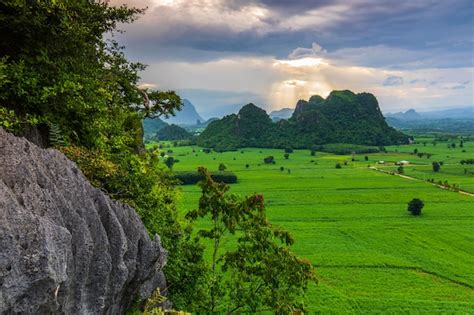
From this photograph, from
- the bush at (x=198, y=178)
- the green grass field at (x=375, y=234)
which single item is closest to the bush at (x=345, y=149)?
the green grass field at (x=375, y=234)

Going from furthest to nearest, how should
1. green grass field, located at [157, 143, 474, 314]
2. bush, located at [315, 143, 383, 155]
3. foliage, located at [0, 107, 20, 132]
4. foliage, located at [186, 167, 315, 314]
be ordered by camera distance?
bush, located at [315, 143, 383, 155], green grass field, located at [157, 143, 474, 314], foliage, located at [186, 167, 315, 314], foliage, located at [0, 107, 20, 132]

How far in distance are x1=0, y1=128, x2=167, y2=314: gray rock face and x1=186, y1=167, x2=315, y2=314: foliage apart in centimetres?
690

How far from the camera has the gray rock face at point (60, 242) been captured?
6.37 meters

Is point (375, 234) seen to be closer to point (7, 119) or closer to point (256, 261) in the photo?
point (256, 261)

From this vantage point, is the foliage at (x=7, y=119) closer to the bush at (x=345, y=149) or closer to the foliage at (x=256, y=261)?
the foliage at (x=256, y=261)

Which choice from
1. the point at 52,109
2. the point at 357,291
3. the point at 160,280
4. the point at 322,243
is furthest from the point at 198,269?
the point at 322,243

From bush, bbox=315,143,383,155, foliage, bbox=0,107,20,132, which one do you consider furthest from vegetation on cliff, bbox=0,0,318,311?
bush, bbox=315,143,383,155

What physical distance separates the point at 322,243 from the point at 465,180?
64.5m

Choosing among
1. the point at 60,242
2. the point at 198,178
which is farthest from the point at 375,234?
the point at 60,242

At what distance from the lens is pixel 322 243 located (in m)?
52.5

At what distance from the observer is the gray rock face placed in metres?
6.37

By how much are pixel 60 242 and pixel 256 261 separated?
11546 mm

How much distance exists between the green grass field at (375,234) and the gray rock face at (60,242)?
26.0m

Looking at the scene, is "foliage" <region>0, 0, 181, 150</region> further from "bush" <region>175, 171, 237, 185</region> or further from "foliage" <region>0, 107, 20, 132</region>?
"bush" <region>175, 171, 237, 185</region>
